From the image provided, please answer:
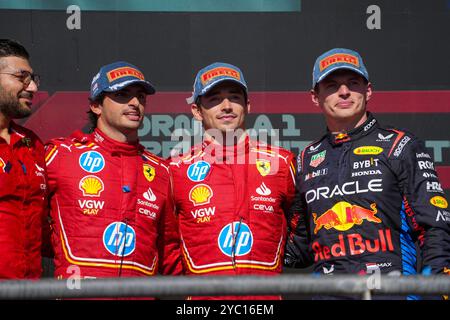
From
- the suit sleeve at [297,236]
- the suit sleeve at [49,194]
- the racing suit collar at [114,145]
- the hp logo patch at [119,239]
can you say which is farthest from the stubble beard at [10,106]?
the suit sleeve at [297,236]

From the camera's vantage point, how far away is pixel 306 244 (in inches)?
127

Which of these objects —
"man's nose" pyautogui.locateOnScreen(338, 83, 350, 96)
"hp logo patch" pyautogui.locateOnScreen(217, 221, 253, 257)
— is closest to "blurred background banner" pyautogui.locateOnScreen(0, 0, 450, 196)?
"man's nose" pyautogui.locateOnScreen(338, 83, 350, 96)

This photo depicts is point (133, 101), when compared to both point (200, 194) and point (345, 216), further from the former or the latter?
point (345, 216)

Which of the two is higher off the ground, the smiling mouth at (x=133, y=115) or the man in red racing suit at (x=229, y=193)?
the smiling mouth at (x=133, y=115)

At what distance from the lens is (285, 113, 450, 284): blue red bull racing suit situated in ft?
9.12

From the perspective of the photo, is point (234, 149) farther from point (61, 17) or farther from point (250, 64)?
point (61, 17)

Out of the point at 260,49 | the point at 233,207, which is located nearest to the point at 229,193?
the point at 233,207

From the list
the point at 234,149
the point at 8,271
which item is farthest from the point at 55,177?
the point at 234,149

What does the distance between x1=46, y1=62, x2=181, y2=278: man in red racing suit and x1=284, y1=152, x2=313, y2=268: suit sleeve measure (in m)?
0.50

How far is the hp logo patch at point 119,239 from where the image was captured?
10.0ft

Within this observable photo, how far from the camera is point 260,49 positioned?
4.05m

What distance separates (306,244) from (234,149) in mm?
523

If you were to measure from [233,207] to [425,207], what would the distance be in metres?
0.79

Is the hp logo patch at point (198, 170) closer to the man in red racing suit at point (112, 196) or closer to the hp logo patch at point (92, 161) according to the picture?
the man in red racing suit at point (112, 196)
